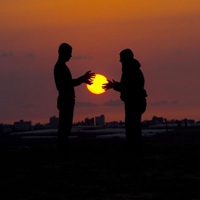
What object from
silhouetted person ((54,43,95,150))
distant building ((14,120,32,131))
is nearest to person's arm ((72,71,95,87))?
silhouetted person ((54,43,95,150))

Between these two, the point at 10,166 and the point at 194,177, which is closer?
the point at 194,177

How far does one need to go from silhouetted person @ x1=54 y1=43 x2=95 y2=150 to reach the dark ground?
21.2 inches

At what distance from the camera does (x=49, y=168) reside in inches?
479

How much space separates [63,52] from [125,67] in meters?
1.56

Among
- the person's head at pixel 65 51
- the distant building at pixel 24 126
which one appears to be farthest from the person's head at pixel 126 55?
the distant building at pixel 24 126

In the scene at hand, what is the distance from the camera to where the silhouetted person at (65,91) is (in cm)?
1419

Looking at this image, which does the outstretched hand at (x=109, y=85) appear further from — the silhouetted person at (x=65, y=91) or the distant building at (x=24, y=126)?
the distant building at (x=24, y=126)

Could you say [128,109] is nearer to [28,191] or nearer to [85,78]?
[85,78]

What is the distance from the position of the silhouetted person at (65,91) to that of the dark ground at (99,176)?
0.54 metres

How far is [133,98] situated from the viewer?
1418cm

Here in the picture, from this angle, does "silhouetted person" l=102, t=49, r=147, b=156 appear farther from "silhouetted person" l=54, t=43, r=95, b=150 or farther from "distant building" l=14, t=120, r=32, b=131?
"distant building" l=14, t=120, r=32, b=131

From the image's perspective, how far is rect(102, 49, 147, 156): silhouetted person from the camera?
14.1m

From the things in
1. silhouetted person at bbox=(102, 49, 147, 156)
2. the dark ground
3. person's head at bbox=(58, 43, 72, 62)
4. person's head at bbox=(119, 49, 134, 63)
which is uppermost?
person's head at bbox=(58, 43, 72, 62)

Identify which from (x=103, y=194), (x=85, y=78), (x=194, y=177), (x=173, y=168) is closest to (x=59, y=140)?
(x=85, y=78)
